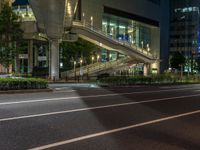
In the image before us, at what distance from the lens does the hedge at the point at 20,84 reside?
24.5 meters

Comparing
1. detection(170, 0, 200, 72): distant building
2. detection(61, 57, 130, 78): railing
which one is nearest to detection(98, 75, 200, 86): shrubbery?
detection(61, 57, 130, 78): railing

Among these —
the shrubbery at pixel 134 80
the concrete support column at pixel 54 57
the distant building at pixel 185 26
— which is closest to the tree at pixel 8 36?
the concrete support column at pixel 54 57

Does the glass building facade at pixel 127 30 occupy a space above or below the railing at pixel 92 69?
above

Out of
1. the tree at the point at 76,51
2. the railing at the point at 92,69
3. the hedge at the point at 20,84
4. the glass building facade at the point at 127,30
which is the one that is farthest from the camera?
the glass building facade at the point at 127,30

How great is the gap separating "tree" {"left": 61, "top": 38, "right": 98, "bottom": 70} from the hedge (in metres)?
35.3

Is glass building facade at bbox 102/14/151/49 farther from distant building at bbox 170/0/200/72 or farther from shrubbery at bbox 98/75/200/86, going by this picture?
distant building at bbox 170/0/200/72

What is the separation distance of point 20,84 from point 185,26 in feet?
407

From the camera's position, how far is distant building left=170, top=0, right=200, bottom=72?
140 meters

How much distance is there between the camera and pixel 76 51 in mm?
63531

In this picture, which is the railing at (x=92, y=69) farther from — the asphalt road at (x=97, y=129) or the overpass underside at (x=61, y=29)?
the asphalt road at (x=97, y=129)

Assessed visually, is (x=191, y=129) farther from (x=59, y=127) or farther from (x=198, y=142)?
(x=59, y=127)

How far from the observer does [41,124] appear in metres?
10.9

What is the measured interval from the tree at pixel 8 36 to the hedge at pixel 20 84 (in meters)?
18.9

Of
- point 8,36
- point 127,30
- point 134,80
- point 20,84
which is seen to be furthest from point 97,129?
point 127,30
